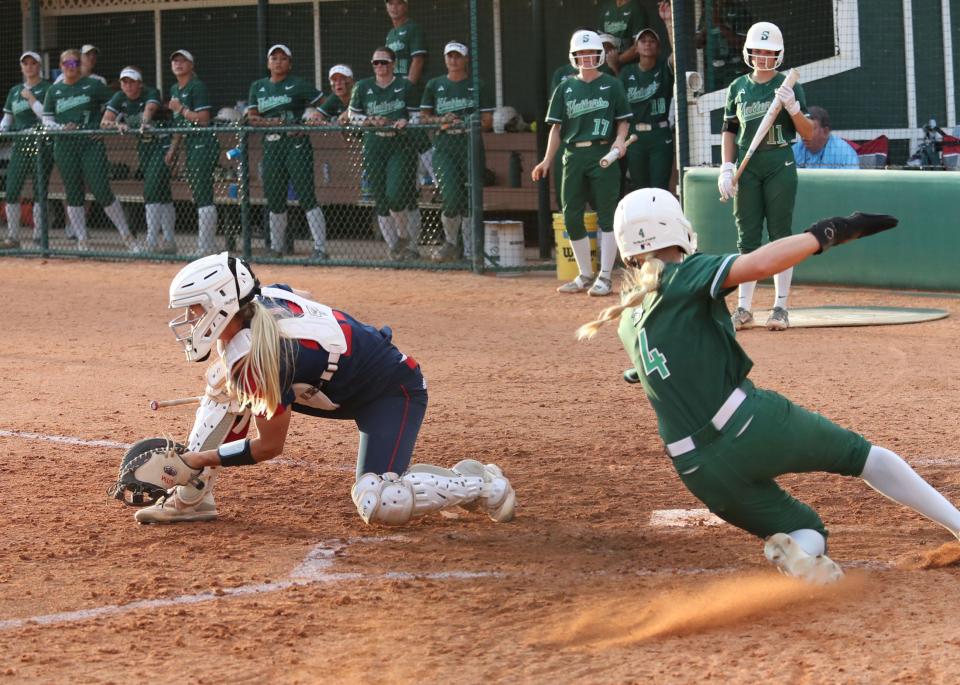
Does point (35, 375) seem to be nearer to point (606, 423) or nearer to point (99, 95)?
point (606, 423)

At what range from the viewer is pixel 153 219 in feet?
50.9

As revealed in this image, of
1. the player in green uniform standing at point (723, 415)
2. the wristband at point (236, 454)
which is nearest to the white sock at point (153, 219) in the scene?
the wristband at point (236, 454)

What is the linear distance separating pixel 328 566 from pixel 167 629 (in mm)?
797

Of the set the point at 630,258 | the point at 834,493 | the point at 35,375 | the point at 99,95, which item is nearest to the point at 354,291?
the point at 35,375

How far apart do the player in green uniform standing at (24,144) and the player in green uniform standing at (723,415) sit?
12.5m

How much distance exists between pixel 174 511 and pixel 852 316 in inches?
249

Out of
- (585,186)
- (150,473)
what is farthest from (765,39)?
(150,473)

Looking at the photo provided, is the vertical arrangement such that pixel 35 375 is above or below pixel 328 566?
above

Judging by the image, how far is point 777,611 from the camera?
430 cm

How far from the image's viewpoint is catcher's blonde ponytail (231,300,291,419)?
4.82m

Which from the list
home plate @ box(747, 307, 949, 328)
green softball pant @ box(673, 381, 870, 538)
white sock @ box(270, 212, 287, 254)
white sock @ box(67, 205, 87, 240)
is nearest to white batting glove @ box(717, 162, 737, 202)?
home plate @ box(747, 307, 949, 328)

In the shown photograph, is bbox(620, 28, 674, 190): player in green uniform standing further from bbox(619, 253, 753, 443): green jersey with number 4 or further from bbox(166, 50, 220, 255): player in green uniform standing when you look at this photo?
bbox(619, 253, 753, 443): green jersey with number 4

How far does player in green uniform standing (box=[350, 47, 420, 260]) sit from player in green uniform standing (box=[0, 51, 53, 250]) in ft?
13.6

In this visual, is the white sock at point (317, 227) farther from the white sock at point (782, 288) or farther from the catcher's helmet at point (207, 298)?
the catcher's helmet at point (207, 298)
